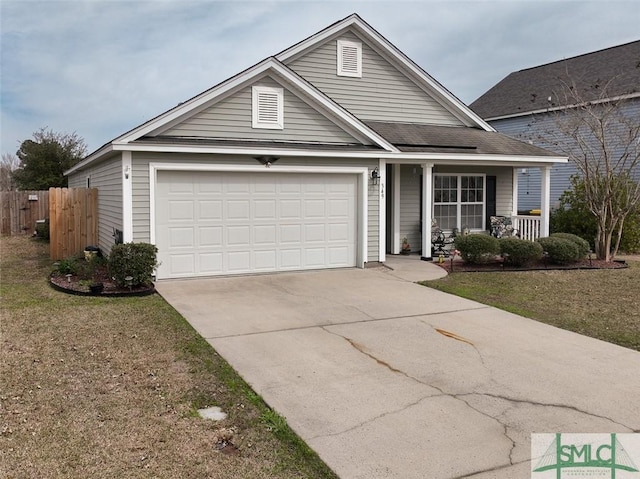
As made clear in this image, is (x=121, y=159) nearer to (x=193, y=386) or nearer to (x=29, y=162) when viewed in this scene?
(x=193, y=386)

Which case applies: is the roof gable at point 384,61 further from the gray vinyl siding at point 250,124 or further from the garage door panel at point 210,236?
the garage door panel at point 210,236

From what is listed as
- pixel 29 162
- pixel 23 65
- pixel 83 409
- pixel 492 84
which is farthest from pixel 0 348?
pixel 492 84

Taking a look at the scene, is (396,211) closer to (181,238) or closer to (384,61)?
(384,61)

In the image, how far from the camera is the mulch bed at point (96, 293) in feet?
31.9

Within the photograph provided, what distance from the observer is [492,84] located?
31297mm

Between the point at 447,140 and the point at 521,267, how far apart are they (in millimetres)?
4159

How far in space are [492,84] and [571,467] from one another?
30.4m

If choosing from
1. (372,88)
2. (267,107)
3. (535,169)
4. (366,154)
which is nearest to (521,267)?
(366,154)

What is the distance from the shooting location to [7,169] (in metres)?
43.2

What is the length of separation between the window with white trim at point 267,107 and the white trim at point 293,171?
0.94 metres

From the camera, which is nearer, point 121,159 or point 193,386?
point 193,386

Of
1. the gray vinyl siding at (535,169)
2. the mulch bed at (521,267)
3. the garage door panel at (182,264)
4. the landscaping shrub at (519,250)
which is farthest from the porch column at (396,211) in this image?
the gray vinyl siding at (535,169)

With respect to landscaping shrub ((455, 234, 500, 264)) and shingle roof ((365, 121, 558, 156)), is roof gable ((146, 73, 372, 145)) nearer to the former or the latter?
shingle roof ((365, 121, 558, 156))

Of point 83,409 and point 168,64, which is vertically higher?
point 168,64
